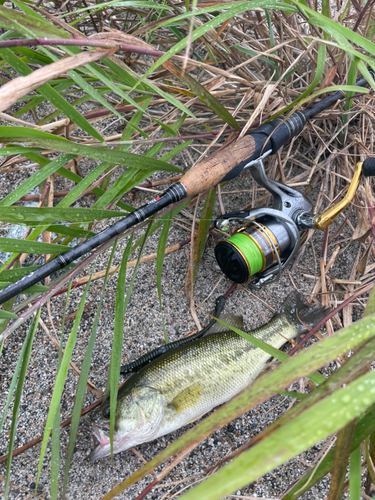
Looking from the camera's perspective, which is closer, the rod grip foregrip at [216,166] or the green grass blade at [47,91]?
the green grass blade at [47,91]

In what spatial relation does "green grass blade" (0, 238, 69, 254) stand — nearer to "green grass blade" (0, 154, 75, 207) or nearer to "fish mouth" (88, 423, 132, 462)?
"green grass blade" (0, 154, 75, 207)

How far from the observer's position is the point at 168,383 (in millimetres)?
1924

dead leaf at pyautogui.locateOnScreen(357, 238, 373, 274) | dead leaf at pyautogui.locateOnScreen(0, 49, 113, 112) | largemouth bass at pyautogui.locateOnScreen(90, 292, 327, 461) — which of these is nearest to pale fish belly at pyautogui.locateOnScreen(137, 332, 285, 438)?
largemouth bass at pyautogui.locateOnScreen(90, 292, 327, 461)

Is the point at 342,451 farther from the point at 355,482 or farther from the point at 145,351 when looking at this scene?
the point at 145,351

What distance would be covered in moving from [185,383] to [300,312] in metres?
0.69

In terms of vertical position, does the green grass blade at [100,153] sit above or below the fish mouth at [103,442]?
above

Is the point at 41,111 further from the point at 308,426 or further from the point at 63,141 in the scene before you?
the point at 308,426

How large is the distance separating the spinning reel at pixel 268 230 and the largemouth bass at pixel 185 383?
283mm

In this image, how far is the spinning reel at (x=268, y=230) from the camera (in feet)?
6.61

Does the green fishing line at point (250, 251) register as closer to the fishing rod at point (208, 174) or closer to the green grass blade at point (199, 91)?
the fishing rod at point (208, 174)

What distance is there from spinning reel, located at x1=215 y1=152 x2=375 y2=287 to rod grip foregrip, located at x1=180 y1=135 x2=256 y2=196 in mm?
104

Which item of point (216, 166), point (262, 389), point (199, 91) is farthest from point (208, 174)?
point (262, 389)

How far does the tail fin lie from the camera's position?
2.10 m

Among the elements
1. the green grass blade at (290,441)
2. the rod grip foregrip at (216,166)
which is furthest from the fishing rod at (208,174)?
the green grass blade at (290,441)
